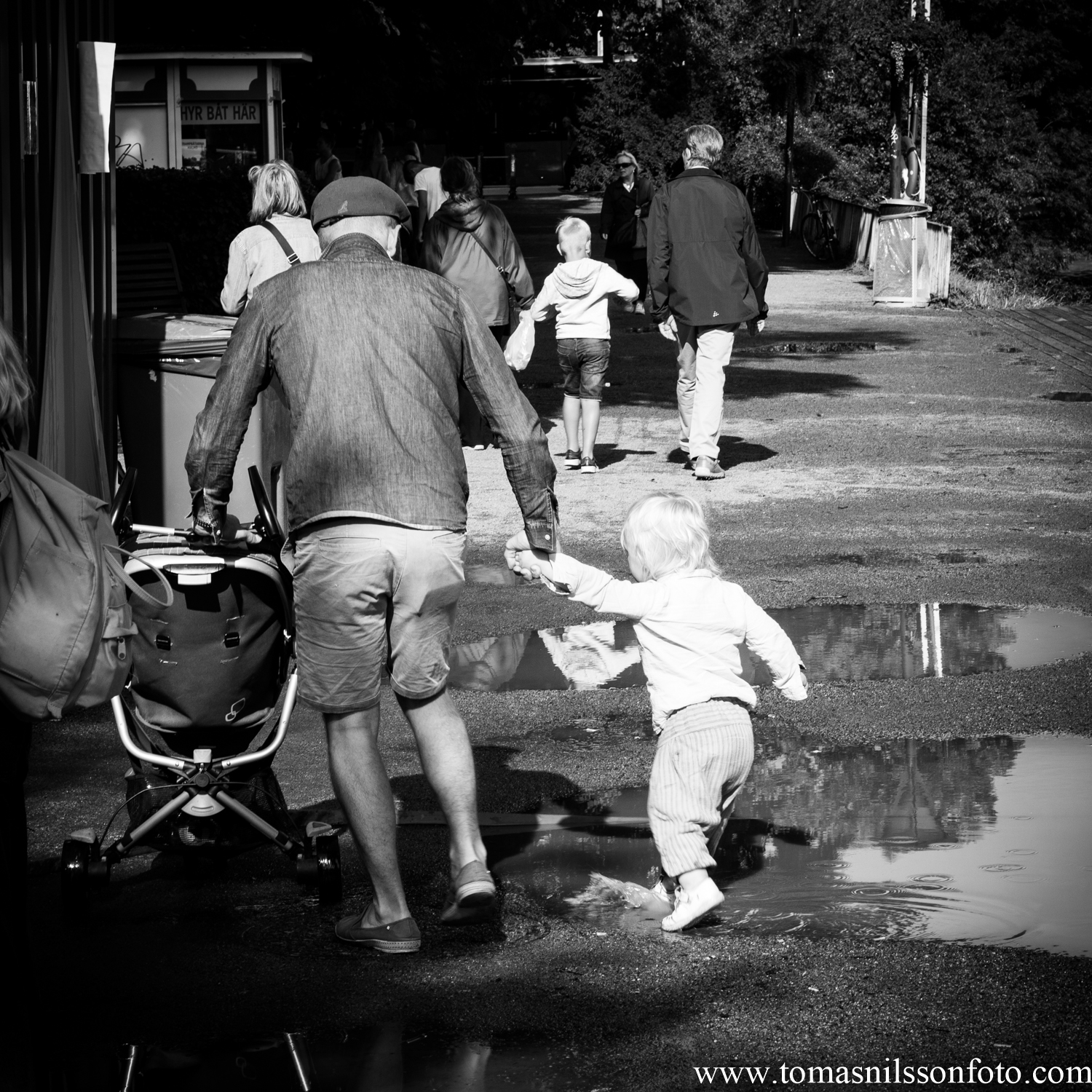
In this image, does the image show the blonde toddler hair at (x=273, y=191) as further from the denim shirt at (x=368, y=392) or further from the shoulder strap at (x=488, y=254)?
the denim shirt at (x=368, y=392)

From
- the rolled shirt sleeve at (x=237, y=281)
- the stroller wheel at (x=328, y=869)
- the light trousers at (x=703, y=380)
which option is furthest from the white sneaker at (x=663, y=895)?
the light trousers at (x=703, y=380)

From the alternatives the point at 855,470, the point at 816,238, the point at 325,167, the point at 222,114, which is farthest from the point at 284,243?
the point at 816,238

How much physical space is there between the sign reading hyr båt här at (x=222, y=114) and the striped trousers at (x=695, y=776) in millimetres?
13478

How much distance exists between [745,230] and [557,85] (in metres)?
56.5

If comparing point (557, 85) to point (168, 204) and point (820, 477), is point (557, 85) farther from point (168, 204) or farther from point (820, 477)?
point (820, 477)

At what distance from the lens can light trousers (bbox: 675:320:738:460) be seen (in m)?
10.7

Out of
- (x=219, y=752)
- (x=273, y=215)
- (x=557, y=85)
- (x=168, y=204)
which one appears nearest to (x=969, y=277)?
(x=168, y=204)

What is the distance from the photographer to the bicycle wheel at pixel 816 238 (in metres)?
32.9

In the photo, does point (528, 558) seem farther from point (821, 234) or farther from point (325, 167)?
point (821, 234)

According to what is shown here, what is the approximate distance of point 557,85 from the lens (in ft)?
213

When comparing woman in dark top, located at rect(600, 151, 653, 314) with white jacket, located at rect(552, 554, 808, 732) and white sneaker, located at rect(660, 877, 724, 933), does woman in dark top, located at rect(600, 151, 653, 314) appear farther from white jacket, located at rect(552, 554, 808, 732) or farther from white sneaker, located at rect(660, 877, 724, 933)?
white sneaker, located at rect(660, 877, 724, 933)

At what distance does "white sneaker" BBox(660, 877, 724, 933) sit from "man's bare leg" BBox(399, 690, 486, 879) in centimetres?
52

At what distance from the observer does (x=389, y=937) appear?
4.18 m

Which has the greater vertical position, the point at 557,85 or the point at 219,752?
the point at 557,85
